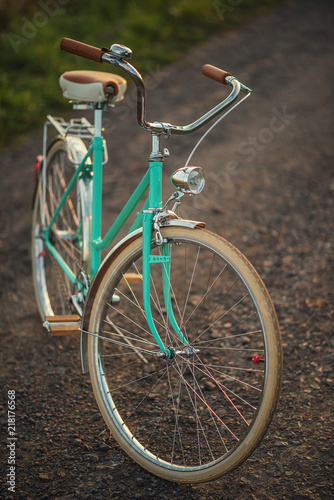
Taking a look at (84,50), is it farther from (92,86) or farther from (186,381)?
(186,381)

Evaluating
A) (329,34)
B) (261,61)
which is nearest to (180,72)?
(261,61)

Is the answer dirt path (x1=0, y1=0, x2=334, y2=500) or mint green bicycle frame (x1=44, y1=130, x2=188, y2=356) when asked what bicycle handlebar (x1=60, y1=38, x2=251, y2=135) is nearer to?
mint green bicycle frame (x1=44, y1=130, x2=188, y2=356)

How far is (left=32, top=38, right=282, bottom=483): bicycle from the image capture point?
2.01 metres

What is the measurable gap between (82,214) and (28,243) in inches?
67.3

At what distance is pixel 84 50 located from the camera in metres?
2.12

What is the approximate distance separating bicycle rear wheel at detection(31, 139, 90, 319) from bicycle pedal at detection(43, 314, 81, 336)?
180 millimetres

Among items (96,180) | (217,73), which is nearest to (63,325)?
(96,180)

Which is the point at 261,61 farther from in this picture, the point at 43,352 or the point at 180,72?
the point at 43,352

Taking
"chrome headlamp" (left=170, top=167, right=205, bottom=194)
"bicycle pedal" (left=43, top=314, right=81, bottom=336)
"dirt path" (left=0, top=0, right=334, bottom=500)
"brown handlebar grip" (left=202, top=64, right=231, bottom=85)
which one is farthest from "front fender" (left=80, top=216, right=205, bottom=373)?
"brown handlebar grip" (left=202, top=64, right=231, bottom=85)

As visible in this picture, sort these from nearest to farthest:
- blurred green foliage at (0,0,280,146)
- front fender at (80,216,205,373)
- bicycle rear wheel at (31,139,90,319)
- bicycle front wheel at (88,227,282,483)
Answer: bicycle front wheel at (88,227,282,483) < front fender at (80,216,205,373) < bicycle rear wheel at (31,139,90,319) < blurred green foliage at (0,0,280,146)

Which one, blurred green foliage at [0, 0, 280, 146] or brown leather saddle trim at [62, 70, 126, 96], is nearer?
brown leather saddle trim at [62, 70, 126, 96]

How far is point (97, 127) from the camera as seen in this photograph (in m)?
2.65

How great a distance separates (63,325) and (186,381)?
755mm

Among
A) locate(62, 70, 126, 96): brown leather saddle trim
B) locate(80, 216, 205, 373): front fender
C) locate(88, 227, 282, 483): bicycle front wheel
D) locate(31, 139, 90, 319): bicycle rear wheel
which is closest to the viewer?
locate(88, 227, 282, 483): bicycle front wheel
